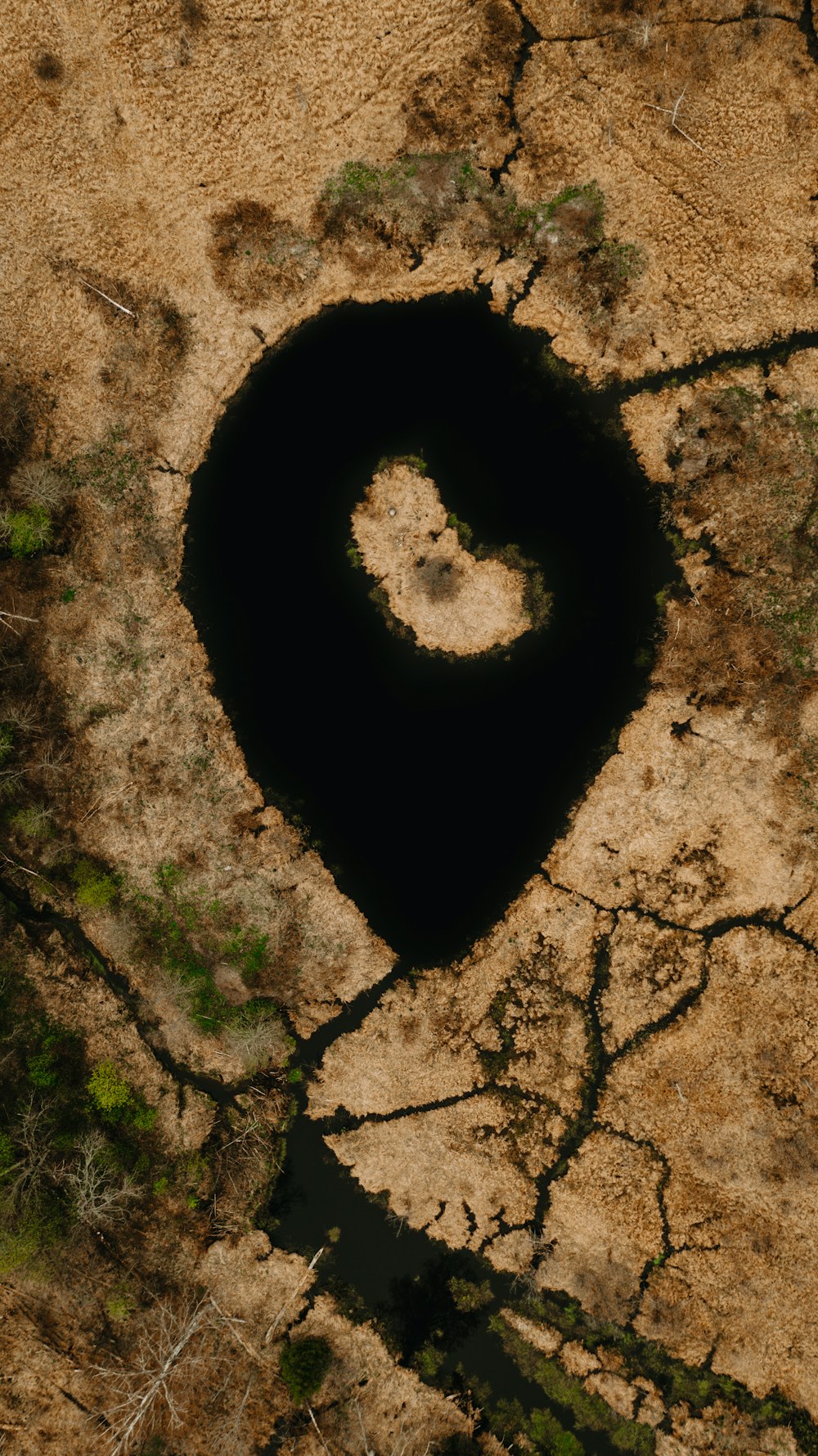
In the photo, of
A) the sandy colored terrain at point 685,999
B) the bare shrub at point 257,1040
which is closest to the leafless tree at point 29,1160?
the bare shrub at point 257,1040

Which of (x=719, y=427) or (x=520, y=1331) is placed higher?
(x=719, y=427)

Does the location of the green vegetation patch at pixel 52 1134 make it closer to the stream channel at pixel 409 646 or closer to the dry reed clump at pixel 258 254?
the stream channel at pixel 409 646

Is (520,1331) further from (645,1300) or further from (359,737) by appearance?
(359,737)

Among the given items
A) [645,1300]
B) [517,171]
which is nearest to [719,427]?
[517,171]

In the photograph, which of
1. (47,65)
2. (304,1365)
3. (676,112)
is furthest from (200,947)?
(676,112)

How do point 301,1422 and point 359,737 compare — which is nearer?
point 301,1422

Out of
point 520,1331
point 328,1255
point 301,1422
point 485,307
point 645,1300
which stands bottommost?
point 301,1422
